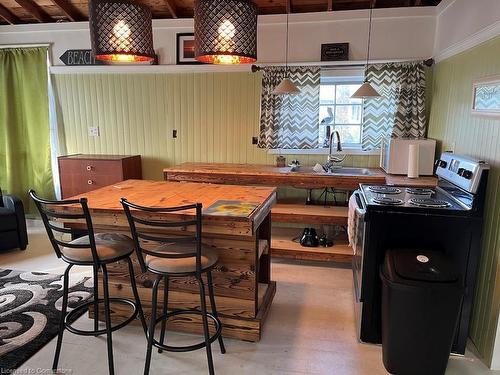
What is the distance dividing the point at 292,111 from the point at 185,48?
146 cm

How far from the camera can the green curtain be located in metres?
4.68

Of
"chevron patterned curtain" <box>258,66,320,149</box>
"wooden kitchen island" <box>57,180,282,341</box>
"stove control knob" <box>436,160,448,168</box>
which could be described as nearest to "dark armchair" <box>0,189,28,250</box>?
"wooden kitchen island" <box>57,180,282,341</box>

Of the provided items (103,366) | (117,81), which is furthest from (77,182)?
(103,366)

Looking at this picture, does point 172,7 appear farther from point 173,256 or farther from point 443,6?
point 173,256

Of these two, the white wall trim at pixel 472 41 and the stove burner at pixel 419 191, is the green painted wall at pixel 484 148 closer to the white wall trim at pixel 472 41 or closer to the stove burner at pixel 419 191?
the white wall trim at pixel 472 41

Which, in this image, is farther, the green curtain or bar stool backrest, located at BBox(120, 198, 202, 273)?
the green curtain

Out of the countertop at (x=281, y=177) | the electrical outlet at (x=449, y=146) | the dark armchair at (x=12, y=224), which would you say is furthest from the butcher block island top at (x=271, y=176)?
the dark armchair at (x=12, y=224)

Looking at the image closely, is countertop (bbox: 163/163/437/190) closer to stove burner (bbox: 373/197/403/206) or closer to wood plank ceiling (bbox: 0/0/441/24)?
stove burner (bbox: 373/197/403/206)

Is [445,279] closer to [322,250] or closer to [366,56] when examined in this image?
[322,250]

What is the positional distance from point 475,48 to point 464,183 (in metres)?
1.09

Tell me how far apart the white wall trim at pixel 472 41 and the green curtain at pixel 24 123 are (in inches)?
179

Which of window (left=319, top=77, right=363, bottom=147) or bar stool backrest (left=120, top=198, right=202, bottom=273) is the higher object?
window (left=319, top=77, right=363, bottom=147)

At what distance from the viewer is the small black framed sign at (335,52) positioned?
157 inches

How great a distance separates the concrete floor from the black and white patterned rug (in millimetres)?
105
